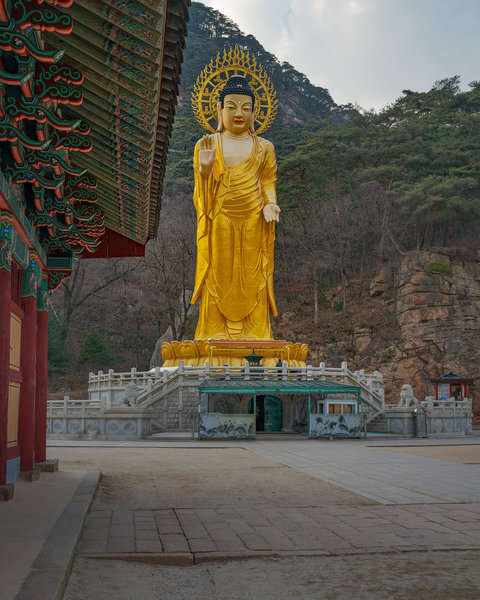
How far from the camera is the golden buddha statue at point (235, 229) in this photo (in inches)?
1066

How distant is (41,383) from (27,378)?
1.35 metres

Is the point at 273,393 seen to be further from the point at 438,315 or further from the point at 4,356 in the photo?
the point at 438,315

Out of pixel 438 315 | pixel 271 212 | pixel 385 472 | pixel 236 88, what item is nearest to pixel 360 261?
pixel 438 315

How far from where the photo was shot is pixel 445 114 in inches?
1745

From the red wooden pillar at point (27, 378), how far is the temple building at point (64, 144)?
1cm

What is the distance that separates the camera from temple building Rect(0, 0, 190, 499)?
180 inches

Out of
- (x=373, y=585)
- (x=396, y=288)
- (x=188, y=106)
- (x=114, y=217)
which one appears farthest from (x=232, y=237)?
(x=188, y=106)

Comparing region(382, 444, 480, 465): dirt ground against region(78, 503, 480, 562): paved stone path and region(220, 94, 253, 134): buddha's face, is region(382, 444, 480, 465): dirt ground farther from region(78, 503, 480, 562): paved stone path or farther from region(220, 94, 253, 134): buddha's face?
region(220, 94, 253, 134): buddha's face

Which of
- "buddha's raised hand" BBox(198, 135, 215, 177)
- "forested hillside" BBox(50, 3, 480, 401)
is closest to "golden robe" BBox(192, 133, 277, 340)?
"buddha's raised hand" BBox(198, 135, 215, 177)

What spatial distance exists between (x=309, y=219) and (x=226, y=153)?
16.8 m

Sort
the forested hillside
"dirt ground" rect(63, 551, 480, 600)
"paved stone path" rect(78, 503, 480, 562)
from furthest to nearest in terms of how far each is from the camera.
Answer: the forested hillside < "paved stone path" rect(78, 503, 480, 562) < "dirt ground" rect(63, 551, 480, 600)

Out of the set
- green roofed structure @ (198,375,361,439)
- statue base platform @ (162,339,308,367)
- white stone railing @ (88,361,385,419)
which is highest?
statue base platform @ (162,339,308,367)

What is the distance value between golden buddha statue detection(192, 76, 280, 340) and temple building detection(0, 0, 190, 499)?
16771 mm

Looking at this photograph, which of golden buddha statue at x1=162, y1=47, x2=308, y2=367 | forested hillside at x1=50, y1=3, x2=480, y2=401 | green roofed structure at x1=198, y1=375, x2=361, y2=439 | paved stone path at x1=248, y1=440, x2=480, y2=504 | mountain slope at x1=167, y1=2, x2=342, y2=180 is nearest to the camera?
paved stone path at x1=248, y1=440, x2=480, y2=504
